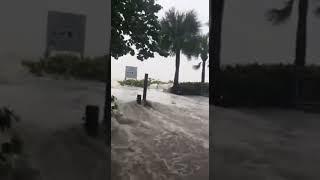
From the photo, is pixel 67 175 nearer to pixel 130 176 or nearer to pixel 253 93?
pixel 130 176

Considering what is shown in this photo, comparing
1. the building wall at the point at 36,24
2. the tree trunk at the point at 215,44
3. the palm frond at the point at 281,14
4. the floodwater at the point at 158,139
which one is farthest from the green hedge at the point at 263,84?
the building wall at the point at 36,24

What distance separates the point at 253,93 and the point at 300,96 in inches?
16.1

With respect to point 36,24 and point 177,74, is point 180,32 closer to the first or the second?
point 177,74

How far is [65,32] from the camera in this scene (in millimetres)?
3479

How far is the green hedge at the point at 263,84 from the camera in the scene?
12.3 ft

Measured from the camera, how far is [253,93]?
12.6 ft

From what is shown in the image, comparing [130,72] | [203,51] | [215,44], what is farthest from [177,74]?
[215,44]

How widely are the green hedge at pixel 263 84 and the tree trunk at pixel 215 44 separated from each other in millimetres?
48

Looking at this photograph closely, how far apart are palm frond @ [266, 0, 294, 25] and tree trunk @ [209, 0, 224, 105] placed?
1.38 ft

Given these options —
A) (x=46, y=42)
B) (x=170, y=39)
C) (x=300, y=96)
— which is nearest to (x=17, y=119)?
(x=46, y=42)

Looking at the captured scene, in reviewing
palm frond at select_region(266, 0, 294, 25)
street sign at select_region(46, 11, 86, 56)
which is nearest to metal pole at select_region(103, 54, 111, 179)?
street sign at select_region(46, 11, 86, 56)

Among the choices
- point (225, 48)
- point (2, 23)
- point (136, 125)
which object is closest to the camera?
point (2, 23)

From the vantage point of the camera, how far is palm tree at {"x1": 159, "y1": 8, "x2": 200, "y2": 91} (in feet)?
13.3

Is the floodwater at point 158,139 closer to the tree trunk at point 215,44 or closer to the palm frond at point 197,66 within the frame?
the tree trunk at point 215,44
